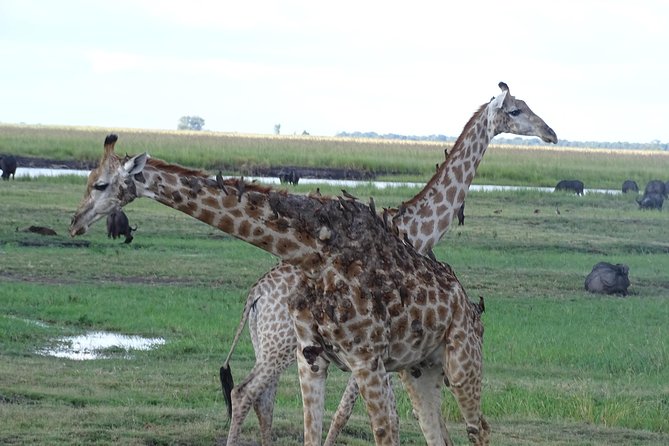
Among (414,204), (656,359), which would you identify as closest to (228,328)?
(656,359)

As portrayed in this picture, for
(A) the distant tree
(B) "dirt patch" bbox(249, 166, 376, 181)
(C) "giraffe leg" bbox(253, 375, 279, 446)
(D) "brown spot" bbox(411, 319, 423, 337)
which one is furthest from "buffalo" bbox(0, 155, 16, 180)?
(A) the distant tree

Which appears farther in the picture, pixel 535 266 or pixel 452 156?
pixel 535 266

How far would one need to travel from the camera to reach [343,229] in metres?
5.86

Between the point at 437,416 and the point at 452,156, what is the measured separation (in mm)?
2768

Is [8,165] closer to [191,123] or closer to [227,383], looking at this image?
[227,383]

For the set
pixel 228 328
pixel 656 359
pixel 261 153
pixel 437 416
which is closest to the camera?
pixel 437 416

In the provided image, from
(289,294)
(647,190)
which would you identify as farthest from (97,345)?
(647,190)

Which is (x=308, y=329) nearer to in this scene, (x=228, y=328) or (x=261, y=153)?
(x=228, y=328)

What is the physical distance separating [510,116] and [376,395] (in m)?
3.89

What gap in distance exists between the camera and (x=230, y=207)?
5832 millimetres

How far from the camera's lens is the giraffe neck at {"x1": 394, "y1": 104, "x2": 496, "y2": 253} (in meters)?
8.23

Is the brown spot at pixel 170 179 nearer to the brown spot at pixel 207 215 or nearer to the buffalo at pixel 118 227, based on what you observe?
the brown spot at pixel 207 215

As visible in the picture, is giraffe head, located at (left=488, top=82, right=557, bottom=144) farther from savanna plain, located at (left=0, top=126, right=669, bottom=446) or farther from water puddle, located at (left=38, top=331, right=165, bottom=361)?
water puddle, located at (left=38, top=331, right=165, bottom=361)

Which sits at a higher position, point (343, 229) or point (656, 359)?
point (343, 229)
